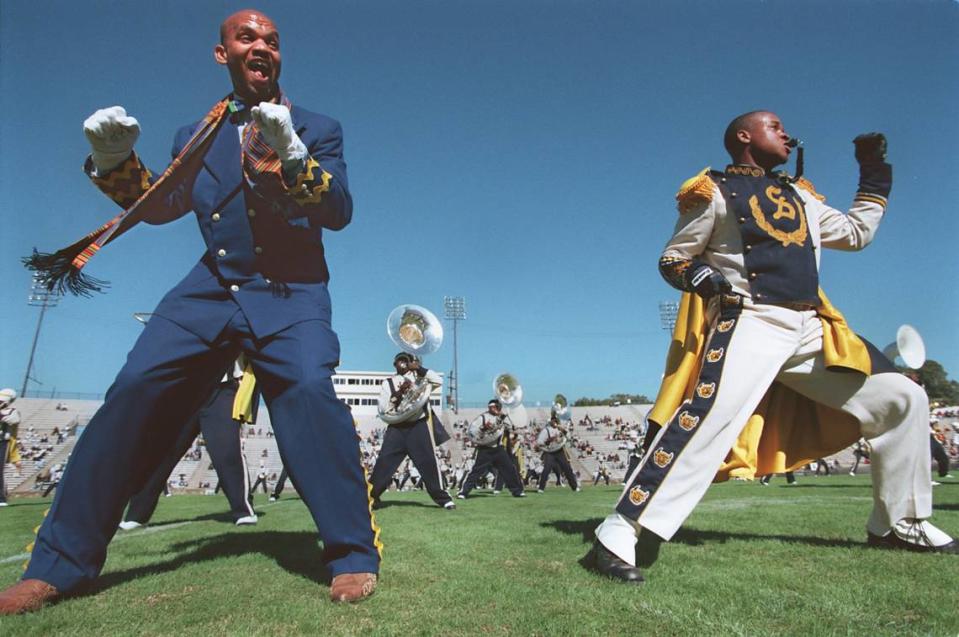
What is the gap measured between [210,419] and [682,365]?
5.46 m

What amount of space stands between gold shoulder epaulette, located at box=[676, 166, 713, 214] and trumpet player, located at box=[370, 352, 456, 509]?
20.0 feet

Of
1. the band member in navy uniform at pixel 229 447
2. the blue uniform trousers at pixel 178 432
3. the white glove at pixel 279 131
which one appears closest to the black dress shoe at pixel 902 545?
the blue uniform trousers at pixel 178 432

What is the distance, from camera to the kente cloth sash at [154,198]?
2.68 metres

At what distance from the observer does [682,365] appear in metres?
3.47

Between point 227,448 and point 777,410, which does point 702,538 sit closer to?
point 777,410

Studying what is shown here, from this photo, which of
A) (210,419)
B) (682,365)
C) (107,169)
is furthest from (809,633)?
(210,419)

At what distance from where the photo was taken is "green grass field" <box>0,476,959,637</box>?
197 cm

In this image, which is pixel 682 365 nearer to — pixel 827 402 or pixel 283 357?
pixel 827 402

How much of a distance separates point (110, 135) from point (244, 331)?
3.57ft

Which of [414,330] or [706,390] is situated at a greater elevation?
[706,390]

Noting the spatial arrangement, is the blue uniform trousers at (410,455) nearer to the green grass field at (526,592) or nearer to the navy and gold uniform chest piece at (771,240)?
the green grass field at (526,592)

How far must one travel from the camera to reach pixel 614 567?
2.62 metres

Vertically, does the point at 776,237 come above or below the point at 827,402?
above

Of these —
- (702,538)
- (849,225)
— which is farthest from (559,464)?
(849,225)
